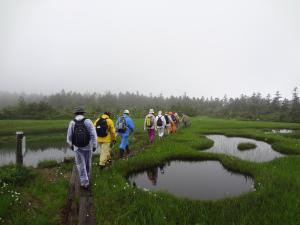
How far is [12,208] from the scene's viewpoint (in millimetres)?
6012

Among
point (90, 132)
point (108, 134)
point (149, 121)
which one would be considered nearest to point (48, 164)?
point (108, 134)

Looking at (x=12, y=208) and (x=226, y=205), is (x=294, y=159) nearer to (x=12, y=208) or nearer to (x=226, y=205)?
(x=226, y=205)

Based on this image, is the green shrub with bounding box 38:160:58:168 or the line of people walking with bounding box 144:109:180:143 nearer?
the green shrub with bounding box 38:160:58:168

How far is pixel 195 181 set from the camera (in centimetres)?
910

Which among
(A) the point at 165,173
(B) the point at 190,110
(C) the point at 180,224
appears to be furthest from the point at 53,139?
(B) the point at 190,110

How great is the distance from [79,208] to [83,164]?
5.94ft

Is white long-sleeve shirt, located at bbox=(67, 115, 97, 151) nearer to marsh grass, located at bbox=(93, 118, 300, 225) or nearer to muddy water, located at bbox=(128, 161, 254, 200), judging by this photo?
marsh grass, located at bbox=(93, 118, 300, 225)

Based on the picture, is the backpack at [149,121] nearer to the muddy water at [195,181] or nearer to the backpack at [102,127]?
the muddy water at [195,181]

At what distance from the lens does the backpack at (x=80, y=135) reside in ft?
23.9

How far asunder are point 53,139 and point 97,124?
1544cm

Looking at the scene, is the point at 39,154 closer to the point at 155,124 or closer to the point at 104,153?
the point at 104,153

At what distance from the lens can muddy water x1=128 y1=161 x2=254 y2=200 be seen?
7.80 m

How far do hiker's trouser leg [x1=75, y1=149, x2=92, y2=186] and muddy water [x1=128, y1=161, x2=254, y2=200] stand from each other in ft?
6.50

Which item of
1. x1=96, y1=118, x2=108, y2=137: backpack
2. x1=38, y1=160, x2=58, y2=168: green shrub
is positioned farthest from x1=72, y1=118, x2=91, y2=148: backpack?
x1=38, y1=160, x2=58, y2=168: green shrub
